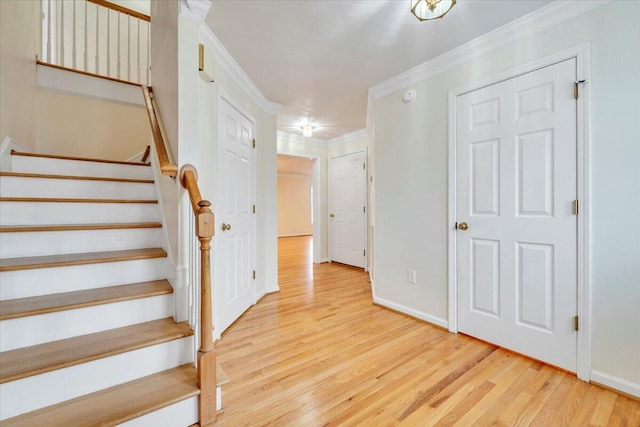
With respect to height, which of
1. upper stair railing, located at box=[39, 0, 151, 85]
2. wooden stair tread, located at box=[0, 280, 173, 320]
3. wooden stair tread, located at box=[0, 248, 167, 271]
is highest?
upper stair railing, located at box=[39, 0, 151, 85]

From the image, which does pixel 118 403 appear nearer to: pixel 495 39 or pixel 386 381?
pixel 386 381

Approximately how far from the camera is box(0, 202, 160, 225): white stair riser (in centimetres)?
162

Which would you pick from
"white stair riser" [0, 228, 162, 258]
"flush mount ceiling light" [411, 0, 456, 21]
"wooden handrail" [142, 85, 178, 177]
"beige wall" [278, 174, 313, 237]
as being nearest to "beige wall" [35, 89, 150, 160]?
"wooden handrail" [142, 85, 178, 177]

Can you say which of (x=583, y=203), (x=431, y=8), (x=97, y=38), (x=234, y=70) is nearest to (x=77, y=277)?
(x=234, y=70)

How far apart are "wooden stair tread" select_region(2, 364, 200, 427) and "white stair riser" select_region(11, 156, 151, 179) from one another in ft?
5.76

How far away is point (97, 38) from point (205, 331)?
394 cm

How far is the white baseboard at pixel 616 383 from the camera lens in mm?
1464

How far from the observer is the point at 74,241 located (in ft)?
5.49

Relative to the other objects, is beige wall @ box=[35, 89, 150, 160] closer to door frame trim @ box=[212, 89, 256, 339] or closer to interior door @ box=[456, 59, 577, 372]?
door frame trim @ box=[212, 89, 256, 339]

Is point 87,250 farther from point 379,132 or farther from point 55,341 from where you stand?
point 379,132

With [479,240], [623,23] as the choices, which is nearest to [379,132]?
[479,240]

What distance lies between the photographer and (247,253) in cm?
280

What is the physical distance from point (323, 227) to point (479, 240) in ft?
10.8

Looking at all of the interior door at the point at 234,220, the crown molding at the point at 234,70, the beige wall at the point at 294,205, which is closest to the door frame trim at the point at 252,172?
the interior door at the point at 234,220
